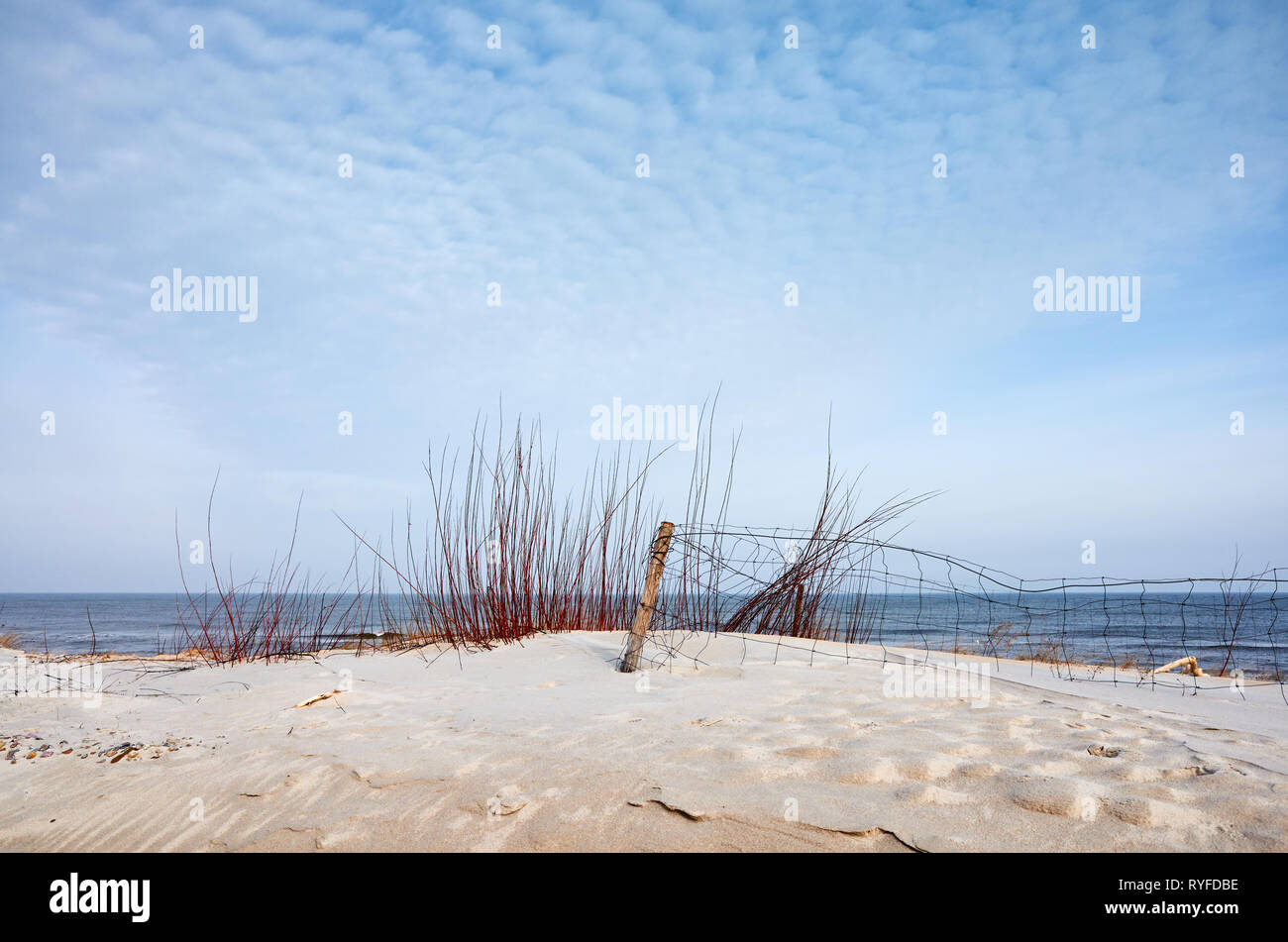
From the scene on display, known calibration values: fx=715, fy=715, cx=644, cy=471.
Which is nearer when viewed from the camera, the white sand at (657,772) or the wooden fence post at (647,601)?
the white sand at (657,772)

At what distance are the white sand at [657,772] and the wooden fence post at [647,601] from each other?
40 centimetres

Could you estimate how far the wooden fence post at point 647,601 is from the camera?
11.2 feet

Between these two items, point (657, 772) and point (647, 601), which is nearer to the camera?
point (657, 772)

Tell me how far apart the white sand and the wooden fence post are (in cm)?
40

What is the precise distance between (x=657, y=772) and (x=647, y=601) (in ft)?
5.58

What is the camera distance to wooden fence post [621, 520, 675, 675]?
340cm

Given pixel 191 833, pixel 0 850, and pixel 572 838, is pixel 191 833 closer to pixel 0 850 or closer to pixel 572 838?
pixel 0 850

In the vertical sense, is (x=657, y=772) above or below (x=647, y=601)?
below

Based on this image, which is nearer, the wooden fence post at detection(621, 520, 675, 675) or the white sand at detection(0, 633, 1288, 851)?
the white sand at detection(0, 633, 1288, 851)

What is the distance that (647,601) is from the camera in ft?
11.3

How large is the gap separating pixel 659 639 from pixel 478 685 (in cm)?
115

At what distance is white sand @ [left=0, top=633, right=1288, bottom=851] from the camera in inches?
58.0
